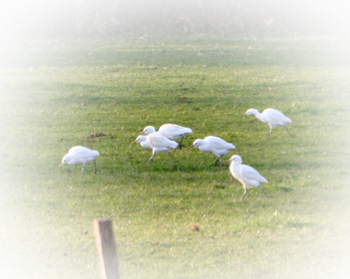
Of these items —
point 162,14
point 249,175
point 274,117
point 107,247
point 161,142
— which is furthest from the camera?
point 162,14

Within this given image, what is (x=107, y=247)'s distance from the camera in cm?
352

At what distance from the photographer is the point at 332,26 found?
2131cm

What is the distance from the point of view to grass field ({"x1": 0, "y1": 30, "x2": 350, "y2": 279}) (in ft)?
19.4

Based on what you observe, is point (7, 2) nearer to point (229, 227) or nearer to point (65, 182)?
point (65, 182)

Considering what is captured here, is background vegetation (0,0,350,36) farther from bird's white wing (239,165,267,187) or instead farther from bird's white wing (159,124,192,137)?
bird's white wing (239,165,267,187)

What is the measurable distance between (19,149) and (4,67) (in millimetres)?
7055

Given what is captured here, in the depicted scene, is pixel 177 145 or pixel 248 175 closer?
pixel 248 175

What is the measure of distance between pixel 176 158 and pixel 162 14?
13933mm

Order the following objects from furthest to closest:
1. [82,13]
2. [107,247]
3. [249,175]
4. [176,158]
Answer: [82,13] < [176,158] < [249,175] < [107,247]

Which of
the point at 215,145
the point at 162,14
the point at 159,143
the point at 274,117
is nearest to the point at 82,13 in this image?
the point at 162,14

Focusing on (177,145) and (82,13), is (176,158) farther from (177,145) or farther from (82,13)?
(82,13)

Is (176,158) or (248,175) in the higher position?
(248,175)

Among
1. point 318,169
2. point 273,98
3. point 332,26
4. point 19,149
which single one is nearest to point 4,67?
point 19,149

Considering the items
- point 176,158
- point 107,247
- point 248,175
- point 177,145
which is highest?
point 107,247
